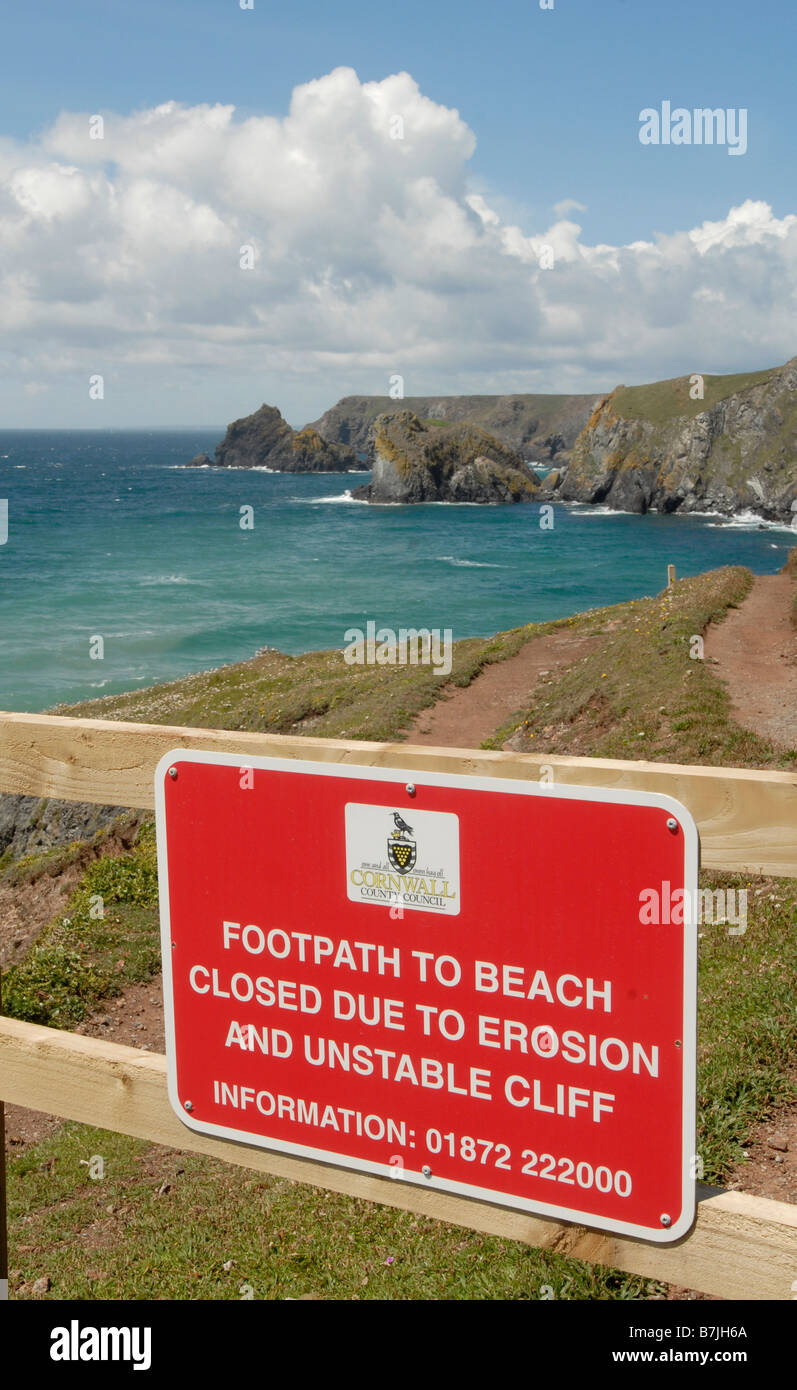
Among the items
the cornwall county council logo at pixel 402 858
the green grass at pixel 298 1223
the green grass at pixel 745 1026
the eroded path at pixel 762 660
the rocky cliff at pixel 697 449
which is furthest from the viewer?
the rocky cliff at pixel 697 449

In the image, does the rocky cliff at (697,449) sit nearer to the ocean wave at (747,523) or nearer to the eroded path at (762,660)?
the ocean wave at (747,523)

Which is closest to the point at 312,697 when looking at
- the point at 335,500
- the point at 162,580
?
the point at 162,580

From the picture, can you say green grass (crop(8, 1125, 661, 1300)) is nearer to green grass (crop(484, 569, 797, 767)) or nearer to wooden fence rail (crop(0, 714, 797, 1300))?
wooden fence rail (crop(0, 714, 797, 1300))

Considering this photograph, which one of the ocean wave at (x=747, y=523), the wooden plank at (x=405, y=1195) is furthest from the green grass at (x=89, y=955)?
the ocean wave at (x=747, y=523)

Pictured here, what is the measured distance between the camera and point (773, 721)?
48.2ft

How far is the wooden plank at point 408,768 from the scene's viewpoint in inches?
83.7

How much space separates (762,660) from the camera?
19625 millimetres

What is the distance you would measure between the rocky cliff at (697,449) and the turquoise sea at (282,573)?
508 centimetres

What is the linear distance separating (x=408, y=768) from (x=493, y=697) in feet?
64.5

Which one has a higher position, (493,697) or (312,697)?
(493,697)

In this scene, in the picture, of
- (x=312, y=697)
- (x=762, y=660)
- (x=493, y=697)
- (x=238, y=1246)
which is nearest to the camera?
(x=238, y=1246)

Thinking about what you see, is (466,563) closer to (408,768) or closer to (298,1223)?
(298,1223)

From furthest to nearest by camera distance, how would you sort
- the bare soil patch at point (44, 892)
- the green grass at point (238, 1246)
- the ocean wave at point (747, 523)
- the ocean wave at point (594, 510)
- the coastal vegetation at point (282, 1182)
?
the ocean wave at point (594, 510) → the ocean wave at point (747, 523) → the bare soil patch at point (44, 892) → the coastal vegetation at point (282, 1182) → the green grass at point (238, 1246)

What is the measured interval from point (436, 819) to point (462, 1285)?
2.91 m
